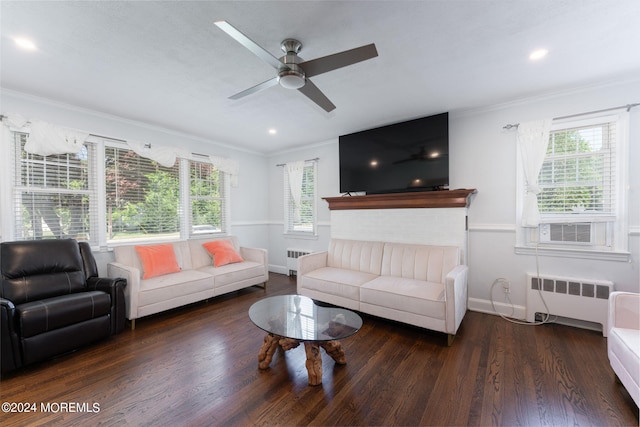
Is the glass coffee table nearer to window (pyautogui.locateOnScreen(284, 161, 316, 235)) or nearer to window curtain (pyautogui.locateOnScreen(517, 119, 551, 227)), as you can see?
window curtain (pyautogui.locateOnScreen(517, 119, 551, 227))

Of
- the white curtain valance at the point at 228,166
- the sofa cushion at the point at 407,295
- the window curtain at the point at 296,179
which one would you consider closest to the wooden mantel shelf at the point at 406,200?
the window curtain at the point at 296,179

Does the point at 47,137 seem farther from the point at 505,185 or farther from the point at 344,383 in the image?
the point at 505,185

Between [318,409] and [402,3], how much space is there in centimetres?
255

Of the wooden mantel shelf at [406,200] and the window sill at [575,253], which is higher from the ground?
the wooden mantel shelf at [406,200]

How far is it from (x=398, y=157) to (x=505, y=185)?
130cm

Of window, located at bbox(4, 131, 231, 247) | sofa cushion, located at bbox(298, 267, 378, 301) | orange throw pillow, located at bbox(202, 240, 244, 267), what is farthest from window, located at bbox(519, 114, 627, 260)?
window, located at bbox(4, 131, 231, 247)

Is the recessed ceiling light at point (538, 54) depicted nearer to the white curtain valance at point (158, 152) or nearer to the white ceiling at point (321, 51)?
the white ceiling at point (321, 51)

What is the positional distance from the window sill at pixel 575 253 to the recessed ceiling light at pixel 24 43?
4843 mm

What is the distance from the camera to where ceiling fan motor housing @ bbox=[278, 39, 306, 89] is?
1780mm

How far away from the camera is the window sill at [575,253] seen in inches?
101

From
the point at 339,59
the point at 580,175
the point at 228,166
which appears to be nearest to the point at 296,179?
the point at 228,166

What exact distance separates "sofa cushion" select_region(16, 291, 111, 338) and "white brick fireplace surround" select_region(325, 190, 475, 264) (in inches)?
118

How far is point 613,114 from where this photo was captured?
8.54ft

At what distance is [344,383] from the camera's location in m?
1.91
